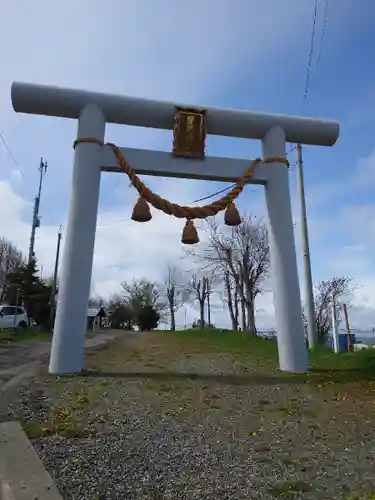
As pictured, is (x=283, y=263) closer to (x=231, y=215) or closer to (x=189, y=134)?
(x=231, y=215)

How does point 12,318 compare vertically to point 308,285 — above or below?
below

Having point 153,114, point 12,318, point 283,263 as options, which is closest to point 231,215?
point 283,263

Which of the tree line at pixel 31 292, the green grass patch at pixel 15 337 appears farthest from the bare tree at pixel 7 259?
the green grass patch at pixel 15 337

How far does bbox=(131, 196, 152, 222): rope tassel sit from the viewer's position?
25.4 ft

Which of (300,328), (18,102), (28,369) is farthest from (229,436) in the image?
(18,102)

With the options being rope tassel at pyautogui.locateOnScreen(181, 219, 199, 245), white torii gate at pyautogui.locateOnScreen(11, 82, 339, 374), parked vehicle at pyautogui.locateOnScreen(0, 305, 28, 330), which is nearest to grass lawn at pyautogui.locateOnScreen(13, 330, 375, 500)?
white torii gate at pyautogui.locateOnScreen(11, 82, 339, 374)

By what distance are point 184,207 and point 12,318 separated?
1577cm

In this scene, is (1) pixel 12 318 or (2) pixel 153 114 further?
(1) pixel 12 318

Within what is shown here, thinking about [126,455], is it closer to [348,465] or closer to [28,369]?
[348,465]

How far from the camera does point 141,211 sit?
774 centimetres

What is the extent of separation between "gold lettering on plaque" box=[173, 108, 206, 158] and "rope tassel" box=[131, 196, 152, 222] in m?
1.17

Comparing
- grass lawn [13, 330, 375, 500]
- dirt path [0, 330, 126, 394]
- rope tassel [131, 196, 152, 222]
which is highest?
rope tassel [131, 196, 152, 222]

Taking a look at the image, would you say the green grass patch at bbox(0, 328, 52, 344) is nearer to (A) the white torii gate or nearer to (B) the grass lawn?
(A) the white torii gate

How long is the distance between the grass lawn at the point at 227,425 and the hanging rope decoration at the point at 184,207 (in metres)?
2.79
